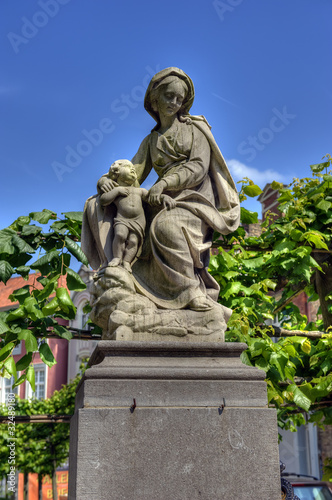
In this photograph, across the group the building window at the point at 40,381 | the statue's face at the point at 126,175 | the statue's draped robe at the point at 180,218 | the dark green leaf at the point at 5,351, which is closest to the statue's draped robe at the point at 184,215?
the statue's draped robe at the point at 180,218

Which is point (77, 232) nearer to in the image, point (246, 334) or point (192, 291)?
point (246, 334)

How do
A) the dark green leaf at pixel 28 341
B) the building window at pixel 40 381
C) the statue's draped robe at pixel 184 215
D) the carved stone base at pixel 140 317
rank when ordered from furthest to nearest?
the building window at pixel 40 381, the dark green leaf at pixel 28 341, the statue's draped robe at pixel 184 215, the carved stone base at pixel 140 317

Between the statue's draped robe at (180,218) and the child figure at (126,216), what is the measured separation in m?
0.10

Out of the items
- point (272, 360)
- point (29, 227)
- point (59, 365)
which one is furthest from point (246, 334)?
point (59, 365)

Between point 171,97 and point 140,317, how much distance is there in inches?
82.1

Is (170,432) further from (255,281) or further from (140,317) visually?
(255,281)

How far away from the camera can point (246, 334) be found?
717 cm

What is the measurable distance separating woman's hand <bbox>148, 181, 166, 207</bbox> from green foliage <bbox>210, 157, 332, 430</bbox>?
2.47m

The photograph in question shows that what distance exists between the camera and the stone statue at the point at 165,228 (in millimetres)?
4730

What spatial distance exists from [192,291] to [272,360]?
8.43ft

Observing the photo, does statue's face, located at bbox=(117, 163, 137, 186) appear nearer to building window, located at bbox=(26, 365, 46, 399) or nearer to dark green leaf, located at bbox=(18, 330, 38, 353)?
dark green leaf, located at bbox=(18, 330, 38, 353)

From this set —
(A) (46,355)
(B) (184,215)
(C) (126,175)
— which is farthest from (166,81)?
(A) (46,355)

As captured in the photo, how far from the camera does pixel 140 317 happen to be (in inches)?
183

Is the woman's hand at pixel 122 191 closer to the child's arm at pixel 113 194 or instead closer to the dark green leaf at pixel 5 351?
the child's arm at pixel 113 194
